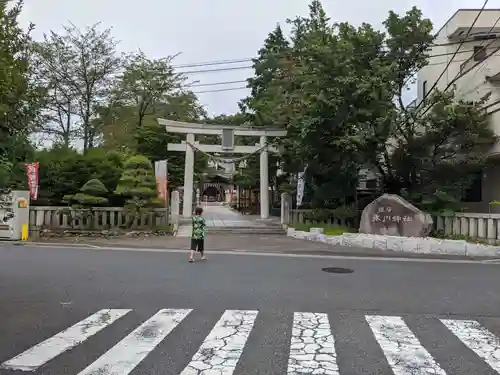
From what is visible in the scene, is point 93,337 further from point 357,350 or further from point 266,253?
point 266,253

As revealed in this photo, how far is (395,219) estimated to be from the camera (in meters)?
15.6

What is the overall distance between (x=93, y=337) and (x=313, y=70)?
14418 millimetres

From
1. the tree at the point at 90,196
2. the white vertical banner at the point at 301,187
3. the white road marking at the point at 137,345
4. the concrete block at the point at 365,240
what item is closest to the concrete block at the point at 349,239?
the concrete block at the point at 365,240

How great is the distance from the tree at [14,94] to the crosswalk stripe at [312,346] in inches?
169

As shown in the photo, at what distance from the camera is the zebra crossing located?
4414mm

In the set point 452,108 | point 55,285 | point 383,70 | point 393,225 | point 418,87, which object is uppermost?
point 418,87

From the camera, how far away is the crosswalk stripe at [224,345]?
14.3 feet

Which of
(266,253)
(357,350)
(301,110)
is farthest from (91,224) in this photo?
(357,350)

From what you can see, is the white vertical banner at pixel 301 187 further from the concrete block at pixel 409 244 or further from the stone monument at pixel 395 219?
the concrete block at pixel 409 244

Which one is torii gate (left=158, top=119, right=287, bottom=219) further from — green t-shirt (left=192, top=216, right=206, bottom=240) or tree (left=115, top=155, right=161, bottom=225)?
green t-shirt (left=192, top=216, right=206, bottom=240)

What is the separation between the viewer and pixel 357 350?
16.3 ft

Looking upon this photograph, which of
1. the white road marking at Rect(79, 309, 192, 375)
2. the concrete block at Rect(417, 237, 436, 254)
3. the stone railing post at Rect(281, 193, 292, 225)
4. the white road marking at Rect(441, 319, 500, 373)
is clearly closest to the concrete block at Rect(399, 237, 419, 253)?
→ the concrete block at Rect(417, 237, 436, 254)

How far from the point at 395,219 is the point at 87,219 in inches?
478

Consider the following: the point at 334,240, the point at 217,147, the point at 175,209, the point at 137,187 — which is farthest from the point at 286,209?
the point at 137,187
